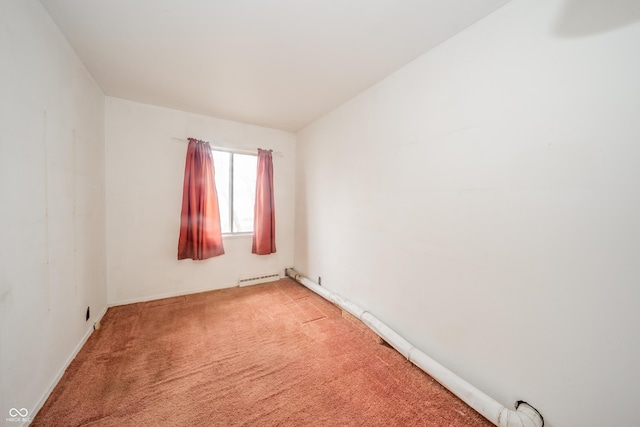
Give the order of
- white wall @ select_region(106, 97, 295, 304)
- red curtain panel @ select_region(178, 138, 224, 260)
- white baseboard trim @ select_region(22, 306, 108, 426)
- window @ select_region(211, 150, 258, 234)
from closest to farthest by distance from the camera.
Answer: white baseboard trim @ select_region(22, 306, 108, 426)
white wall @ select_region(106, 97, 295, 304)
red curtain panel @ select_region(178, 138, 224, 260)
window @ select_region(211, 150, 258, 234)

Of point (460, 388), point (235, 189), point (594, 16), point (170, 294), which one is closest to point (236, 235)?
point (235, 189)

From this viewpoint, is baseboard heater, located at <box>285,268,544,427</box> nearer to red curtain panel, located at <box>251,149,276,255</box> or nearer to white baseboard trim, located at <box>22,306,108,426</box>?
red curtain panel, located at <box>251,149,276,255</box>

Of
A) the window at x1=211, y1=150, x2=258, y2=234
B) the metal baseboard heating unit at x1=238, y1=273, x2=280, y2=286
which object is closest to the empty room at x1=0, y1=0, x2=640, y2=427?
the metal baseboard heating unit at x1=238, y1=273, x2=280, y2=286

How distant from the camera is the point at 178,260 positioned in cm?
296

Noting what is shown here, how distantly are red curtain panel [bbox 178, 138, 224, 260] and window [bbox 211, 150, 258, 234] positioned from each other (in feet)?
0.65

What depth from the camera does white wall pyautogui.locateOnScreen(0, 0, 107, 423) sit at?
1093mm

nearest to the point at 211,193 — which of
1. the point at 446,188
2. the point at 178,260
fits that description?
the point at 178,260

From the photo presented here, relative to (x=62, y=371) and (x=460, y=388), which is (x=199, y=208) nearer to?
(x=62, y=371)

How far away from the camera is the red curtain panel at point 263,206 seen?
3.37 metres

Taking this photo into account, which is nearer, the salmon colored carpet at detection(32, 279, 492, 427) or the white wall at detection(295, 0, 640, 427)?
the white wall at detection(295, 0, 640, 427)

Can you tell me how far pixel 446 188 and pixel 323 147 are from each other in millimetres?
1822

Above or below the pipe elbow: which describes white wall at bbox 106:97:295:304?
above

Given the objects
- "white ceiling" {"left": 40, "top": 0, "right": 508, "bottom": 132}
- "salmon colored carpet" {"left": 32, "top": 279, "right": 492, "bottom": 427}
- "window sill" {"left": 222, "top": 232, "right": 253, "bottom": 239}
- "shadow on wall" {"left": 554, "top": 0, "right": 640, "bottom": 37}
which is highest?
"white ceiling" {"left": 40, "top": 0, "right": 508, "bottom": 132}

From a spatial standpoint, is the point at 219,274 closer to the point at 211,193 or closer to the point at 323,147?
the point at 211,193
